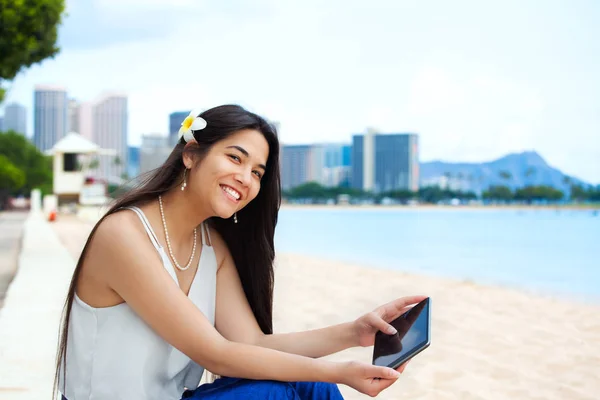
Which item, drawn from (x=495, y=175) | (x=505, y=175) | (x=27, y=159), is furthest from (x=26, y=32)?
(x=495, y=175)

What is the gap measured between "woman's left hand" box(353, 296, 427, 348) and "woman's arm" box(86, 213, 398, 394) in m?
0.25

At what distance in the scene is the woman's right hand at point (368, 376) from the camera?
1.45m

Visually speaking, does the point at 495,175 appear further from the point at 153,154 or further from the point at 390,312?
the point at 390,312

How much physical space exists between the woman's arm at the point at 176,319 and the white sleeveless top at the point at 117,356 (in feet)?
0.17

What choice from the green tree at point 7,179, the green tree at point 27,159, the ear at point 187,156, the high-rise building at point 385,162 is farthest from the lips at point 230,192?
the high-rise building at point 385,162

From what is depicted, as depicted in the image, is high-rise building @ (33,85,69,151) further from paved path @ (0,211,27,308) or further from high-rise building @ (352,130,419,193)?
paved path @ (0,211,27,308)

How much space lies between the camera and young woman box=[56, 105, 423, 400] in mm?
1514

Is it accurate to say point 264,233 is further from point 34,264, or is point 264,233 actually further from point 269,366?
point 34,264

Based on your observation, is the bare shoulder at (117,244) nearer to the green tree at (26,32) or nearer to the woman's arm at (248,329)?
the woman's arm at (248,329)

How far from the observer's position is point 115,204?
165cm

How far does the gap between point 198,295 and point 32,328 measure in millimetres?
2654

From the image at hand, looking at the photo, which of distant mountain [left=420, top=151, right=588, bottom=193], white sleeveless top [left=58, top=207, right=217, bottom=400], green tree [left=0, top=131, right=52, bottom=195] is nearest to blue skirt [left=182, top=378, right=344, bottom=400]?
white sleeveless top [left=58, top=207, right=217, bottom=400]

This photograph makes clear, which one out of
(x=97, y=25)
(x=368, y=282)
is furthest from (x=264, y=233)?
(x=97, y=25)

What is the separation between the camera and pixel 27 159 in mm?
44938
